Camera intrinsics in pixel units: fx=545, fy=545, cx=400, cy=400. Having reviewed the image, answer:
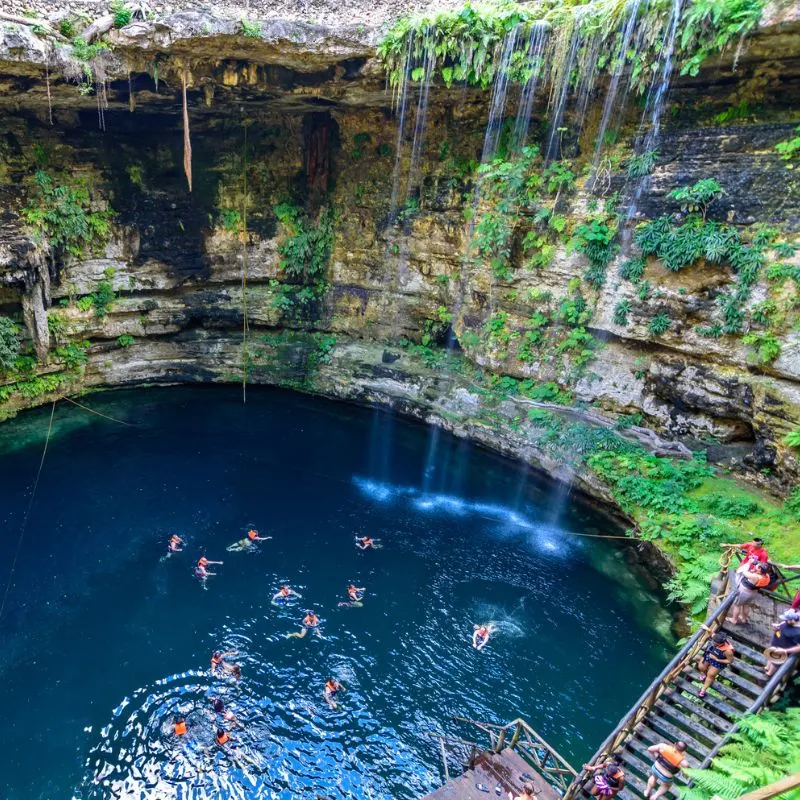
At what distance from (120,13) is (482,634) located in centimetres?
1645

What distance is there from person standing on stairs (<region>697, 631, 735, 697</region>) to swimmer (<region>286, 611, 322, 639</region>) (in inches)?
270

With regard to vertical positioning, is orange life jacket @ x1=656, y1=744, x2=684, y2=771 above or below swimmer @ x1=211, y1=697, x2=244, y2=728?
above

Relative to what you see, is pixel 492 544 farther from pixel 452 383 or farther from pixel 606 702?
pixel 452 383

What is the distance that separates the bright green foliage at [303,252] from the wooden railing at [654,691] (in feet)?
55.3

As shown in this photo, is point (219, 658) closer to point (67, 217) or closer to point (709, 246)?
point (709, 246)

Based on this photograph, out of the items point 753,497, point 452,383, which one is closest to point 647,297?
point 753,497

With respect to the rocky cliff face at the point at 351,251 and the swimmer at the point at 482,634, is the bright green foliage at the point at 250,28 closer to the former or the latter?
the rocky cliff face at the point at 351,251

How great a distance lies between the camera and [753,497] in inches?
507

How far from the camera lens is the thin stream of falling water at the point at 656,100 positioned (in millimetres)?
11805

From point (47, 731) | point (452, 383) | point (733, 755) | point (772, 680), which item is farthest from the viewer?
point (452, 383)

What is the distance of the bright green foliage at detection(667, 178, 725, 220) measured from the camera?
1285cm

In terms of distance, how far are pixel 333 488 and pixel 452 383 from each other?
581 cm

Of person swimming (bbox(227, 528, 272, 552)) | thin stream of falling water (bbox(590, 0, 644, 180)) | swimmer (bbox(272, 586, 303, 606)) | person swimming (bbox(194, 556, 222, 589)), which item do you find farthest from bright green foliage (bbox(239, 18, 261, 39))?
swimmer (bbox(272, 586, 303, 606))

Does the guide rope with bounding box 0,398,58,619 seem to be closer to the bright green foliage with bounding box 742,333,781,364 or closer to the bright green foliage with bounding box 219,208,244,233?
the bright green foliage with bounding box 219,208,244,233
